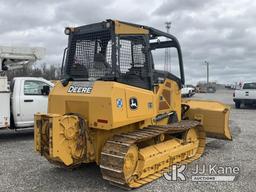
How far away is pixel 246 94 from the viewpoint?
956 inches

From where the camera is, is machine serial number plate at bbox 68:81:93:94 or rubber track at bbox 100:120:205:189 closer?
rubber track at bbox 100:120:205:189

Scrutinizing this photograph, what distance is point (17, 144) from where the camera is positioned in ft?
34.9

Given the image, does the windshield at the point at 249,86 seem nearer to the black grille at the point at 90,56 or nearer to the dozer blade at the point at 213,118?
the dozer blade at the point at 213,118

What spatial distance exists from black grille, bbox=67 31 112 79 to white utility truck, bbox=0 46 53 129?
4.09 meters

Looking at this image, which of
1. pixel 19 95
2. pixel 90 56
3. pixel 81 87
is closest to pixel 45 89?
pixel 19 95

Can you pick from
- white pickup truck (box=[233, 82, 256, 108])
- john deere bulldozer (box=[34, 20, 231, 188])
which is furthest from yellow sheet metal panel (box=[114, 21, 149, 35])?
white pickup truck (box=[233, 82, 256, 108])

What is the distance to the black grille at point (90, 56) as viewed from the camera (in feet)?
22.2

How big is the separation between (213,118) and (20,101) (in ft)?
18.1

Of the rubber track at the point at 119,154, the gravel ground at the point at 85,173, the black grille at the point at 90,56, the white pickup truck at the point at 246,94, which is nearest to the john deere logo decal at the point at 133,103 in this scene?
the rubber track at the point at 119,154

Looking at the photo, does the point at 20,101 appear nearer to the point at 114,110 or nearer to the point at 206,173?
the point at 114,110

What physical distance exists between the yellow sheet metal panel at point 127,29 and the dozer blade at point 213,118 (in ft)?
10.6

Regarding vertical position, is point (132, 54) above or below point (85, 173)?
above

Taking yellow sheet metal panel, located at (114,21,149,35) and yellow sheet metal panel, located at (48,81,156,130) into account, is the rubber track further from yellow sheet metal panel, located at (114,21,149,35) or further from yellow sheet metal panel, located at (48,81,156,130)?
yellow sheet metal panel, located at (114,21,149,35)

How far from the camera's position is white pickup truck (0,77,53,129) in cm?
A: 1068
